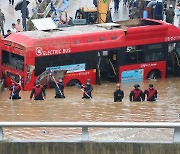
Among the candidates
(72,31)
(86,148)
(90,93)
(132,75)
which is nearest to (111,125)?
(86,148)

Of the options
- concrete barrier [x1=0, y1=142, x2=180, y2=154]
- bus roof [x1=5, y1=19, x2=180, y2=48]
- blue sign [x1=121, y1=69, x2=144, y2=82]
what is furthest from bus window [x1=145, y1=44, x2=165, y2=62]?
concrete barrier [x1=0, y1=142, x2=180, y2=154]

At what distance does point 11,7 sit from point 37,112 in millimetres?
21995

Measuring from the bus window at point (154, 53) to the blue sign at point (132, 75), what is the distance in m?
0.65

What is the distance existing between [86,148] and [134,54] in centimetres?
1885

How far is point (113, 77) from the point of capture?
1032 inches

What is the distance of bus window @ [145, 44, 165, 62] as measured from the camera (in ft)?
88.5

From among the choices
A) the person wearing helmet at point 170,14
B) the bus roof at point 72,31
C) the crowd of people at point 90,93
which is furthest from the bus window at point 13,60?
the person wearing helmet at point 170,14

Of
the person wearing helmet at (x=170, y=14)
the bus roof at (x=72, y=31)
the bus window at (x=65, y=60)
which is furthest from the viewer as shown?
the person wearing helmet at (x=170, y=14)

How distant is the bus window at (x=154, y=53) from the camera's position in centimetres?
2698

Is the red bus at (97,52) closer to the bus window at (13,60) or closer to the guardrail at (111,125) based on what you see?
the bus window at (13,60)

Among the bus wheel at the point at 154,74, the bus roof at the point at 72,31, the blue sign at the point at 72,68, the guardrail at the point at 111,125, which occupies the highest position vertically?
the guardrail at the point at 111,125

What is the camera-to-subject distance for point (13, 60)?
984 inches

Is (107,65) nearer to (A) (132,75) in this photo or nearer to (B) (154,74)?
(A) (132,75)

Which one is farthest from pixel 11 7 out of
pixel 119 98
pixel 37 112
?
pixel 37 112
